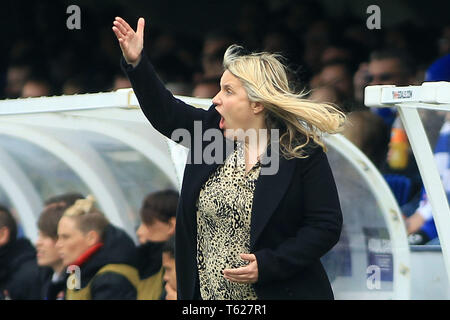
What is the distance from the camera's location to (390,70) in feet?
16.2

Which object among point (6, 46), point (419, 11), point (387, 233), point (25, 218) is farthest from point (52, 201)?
point (6, 46)

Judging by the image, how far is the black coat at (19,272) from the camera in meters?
4.52

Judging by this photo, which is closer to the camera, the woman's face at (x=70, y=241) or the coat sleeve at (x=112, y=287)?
the coat sleeve at (x=112, y=287)

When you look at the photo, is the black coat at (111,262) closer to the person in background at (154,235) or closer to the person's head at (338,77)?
the person in background at (154,235)

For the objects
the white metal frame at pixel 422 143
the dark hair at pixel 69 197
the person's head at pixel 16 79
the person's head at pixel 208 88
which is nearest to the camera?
the white metal frame at pixel 422 143

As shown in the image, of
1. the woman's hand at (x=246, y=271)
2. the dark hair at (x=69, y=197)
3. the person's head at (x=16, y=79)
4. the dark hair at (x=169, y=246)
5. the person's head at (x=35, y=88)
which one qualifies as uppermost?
the person's head at (x=16, y=79)

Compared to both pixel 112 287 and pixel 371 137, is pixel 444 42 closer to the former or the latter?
pixel 371 137

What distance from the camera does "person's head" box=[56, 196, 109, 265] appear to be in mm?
4207

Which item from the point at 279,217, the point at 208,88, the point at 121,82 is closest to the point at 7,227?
the point at 208,88

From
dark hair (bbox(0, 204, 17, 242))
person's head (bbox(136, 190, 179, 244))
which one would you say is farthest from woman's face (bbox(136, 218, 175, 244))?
dark hair (bbox(0, 204, 17, 242))

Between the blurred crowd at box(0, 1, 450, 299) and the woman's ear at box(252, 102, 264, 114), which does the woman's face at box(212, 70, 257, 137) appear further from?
the blurred crowd at box(0, 1, 450, 299)

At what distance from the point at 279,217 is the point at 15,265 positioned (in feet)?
7.78

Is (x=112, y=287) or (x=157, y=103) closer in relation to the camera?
(x=157, y=103)

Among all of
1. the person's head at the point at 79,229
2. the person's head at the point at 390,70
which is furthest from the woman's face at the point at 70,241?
the person's head at the point at 390,70
